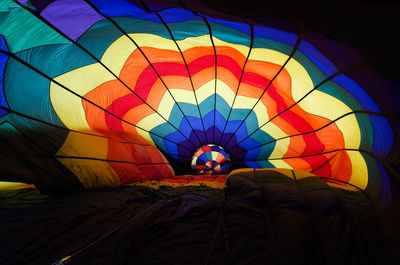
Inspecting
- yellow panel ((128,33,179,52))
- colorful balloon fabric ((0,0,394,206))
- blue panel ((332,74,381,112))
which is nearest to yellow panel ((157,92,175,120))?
colorful balloon fabric ((0,0,394,206))

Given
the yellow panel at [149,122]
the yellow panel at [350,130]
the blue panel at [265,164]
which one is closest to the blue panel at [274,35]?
the yellow panel at [350,130]

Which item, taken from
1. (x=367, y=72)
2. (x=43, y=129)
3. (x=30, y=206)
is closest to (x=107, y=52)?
(x=43, y=129)

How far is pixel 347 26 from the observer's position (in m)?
0.97

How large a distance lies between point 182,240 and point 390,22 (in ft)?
4.28

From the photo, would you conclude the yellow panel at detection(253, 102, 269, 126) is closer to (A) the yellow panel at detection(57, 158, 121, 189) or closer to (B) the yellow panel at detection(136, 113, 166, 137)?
(B) the yellow panel at detection(136, 113, 166, 137)

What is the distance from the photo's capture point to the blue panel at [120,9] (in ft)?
5.24

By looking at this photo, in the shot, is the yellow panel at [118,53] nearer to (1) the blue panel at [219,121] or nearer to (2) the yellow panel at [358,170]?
(1) the blue panel at [219,121]

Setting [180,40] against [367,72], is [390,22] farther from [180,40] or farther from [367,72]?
[180,40]

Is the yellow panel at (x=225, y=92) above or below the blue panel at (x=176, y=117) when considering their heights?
above

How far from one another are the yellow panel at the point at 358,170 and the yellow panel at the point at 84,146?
279 cm

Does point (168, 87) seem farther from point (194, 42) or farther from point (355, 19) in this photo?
point (355, 19)

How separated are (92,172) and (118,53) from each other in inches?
50.6

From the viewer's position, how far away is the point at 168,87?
10.2 ft

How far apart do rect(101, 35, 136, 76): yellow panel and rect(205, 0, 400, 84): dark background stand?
1509 millimetres
